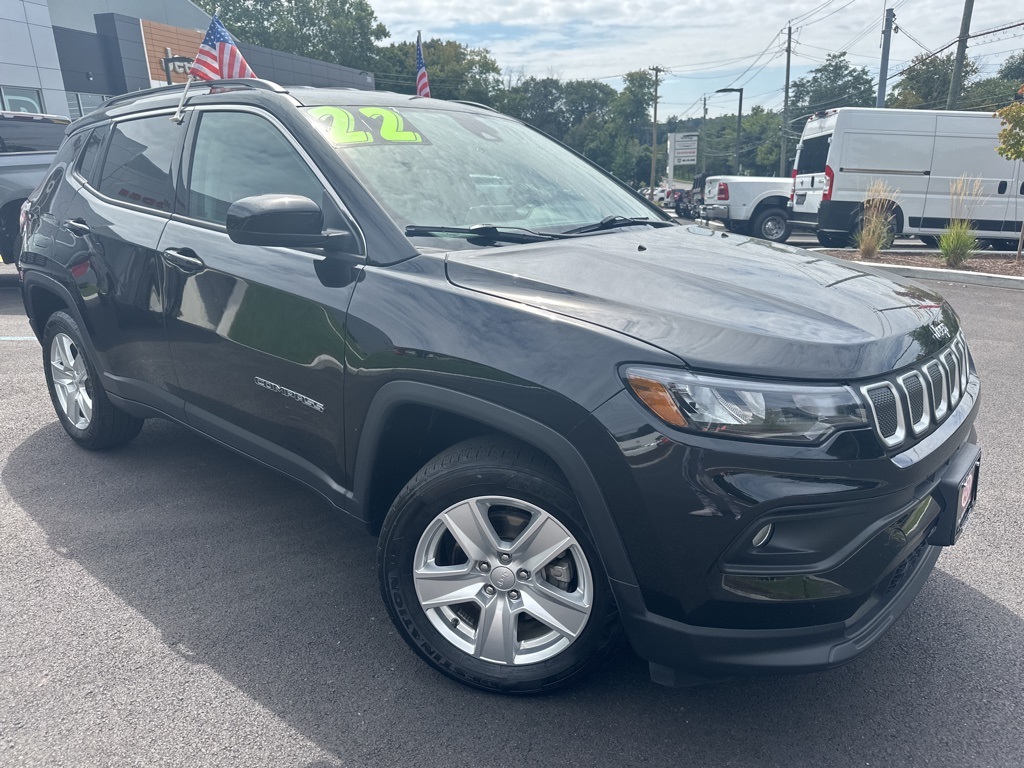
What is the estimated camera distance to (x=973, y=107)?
49.3 meters

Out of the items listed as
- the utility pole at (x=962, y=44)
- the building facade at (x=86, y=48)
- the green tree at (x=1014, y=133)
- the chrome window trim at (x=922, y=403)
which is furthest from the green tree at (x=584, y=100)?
the chrome window trim at (x=922, y=403)

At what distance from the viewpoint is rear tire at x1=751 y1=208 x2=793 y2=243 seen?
53.6ft

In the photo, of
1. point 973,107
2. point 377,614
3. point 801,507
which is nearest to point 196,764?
point 377,614

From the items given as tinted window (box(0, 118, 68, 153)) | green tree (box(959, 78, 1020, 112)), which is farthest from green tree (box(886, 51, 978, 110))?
tinted window (box(0, 118, 68, 153))

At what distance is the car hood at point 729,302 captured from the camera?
188 cm

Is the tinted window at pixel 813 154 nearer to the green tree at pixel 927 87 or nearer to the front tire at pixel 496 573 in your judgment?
the front tire at pixel 496 573

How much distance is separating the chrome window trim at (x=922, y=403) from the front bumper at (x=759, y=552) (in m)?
0.05

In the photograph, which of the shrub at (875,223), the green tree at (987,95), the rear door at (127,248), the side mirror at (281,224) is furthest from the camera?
the green tree at (987,95)

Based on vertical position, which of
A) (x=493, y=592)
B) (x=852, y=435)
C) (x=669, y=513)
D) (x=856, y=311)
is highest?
(x=856, y=311)

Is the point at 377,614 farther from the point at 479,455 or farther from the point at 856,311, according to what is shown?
the point at 856,311

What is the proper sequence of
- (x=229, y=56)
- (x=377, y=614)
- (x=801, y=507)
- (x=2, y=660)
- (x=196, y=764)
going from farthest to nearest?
(x=229, y=56)
(x=377, y=614)
(x=2, y=660)
(x=196, y=764)
(x=801, y=507)

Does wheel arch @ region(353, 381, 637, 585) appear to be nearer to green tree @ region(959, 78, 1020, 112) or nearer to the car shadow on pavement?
the car shadow on pavement

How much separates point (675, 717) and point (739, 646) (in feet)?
1.53

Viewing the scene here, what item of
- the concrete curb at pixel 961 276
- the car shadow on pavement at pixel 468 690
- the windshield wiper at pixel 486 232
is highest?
the windshield wiper at pixel 486 232
